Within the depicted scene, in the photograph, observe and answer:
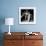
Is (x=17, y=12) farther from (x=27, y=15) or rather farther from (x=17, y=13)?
(x=27, y=15)

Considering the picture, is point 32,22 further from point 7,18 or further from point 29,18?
point 7,18

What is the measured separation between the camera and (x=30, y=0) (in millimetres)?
4363

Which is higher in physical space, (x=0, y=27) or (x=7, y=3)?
(x=7, y=3)

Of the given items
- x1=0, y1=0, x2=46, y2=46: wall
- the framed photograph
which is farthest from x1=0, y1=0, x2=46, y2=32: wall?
the framed photograph

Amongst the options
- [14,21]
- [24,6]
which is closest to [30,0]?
[24,6]

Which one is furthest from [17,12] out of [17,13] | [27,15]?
[27,15]

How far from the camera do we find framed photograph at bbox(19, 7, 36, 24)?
14.3 feet

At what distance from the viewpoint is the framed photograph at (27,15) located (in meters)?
4.35

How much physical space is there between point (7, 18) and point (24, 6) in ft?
2.39

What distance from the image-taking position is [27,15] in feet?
14.4

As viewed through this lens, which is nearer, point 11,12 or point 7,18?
point 7,18

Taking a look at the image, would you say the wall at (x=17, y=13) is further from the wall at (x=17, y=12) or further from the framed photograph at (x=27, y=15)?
the framed photograph at (x=27, y=15)

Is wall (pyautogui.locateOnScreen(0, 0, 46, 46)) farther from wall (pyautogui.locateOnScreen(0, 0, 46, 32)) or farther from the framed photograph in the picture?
the framed photograph

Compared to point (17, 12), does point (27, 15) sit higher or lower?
lower
